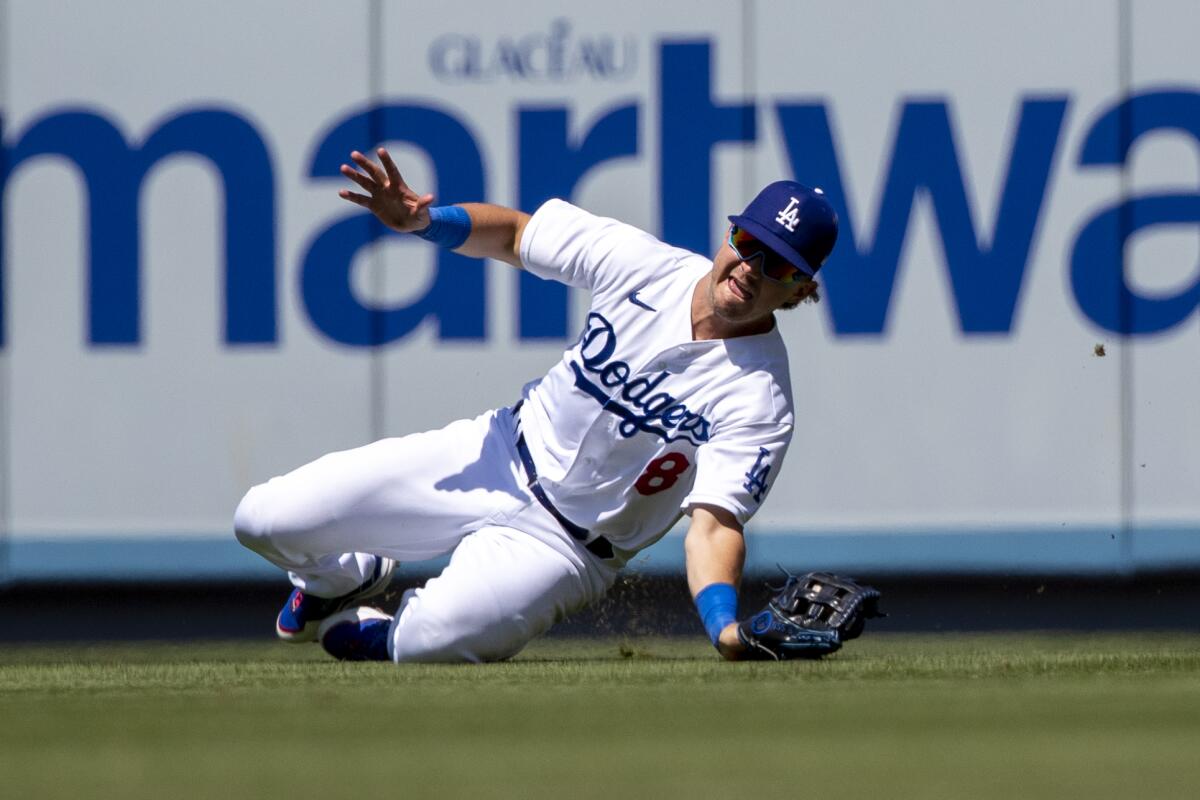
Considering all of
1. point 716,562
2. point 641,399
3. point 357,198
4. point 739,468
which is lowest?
point 716,562

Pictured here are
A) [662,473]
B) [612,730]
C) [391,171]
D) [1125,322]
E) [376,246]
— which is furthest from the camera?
[376,246]

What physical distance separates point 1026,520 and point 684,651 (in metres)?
1.88

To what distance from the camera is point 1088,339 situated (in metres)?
7.46

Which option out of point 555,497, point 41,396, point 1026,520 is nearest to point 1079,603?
point 1026,520

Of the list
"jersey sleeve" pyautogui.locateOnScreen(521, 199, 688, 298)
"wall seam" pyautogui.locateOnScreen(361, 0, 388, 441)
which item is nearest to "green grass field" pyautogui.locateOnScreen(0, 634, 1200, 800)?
"jersey sleeve" pyautogui.locateOnScreen(521, 199, 688, 298)

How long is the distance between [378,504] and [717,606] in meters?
1.08

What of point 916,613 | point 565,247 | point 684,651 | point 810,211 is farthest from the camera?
point 916,613

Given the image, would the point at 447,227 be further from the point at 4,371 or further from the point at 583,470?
the point at 4,371

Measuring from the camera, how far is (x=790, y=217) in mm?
4688

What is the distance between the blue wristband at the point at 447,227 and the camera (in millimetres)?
5105

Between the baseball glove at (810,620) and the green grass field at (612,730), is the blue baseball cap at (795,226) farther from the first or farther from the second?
the green grass field at (612,730)

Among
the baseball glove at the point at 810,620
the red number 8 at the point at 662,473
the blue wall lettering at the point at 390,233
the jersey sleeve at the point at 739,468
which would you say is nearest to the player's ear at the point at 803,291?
the jersey sleeve at the point at 739,468

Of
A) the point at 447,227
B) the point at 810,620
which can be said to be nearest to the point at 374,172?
the point at 447,227

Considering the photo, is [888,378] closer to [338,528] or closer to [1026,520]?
[1026,520]
